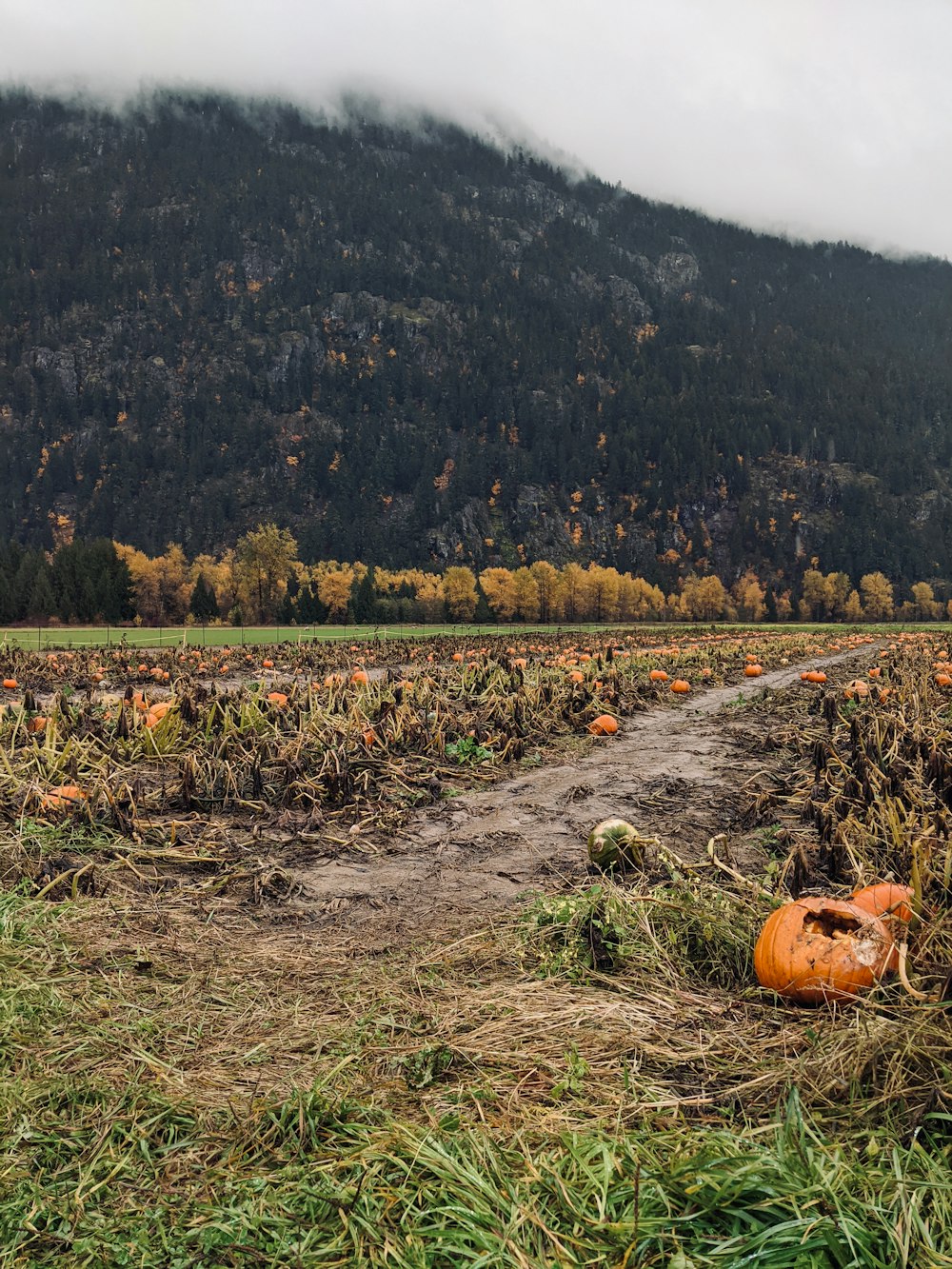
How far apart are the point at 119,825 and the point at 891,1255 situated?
619cm

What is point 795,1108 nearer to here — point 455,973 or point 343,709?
point 455,973

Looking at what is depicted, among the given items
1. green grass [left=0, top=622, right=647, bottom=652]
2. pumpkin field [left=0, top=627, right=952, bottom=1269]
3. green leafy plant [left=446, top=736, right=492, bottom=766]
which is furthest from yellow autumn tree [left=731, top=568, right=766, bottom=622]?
pumpkin field [left=0, top=627, right=952, bottom=1269]

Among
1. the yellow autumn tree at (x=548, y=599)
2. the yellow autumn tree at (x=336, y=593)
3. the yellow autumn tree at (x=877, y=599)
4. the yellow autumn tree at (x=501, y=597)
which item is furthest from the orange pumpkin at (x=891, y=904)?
the yellow autumn tree at (x=877, y=599)

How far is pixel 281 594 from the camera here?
92.8m

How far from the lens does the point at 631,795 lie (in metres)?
8.23

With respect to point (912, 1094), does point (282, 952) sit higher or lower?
lower

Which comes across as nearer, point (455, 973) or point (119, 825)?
point (455, 973)

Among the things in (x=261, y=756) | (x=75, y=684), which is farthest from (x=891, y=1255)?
(x=75, y=684)

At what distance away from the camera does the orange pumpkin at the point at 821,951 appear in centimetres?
354

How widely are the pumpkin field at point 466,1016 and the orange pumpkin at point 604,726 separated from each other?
353 centimetres

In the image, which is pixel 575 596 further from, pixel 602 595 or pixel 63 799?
pixel 63 799

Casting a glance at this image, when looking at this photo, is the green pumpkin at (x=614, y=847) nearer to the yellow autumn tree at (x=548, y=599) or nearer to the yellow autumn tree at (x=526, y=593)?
the yellow autumn tree at (x=526, y=593)

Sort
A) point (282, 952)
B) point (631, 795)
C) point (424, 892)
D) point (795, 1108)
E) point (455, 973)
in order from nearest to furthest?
1. point (795, 1108)
2. point (455, 973)
3. point (282, 952)
4. point (424, 892)
5. point (631, 795)

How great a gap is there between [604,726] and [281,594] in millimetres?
84428
